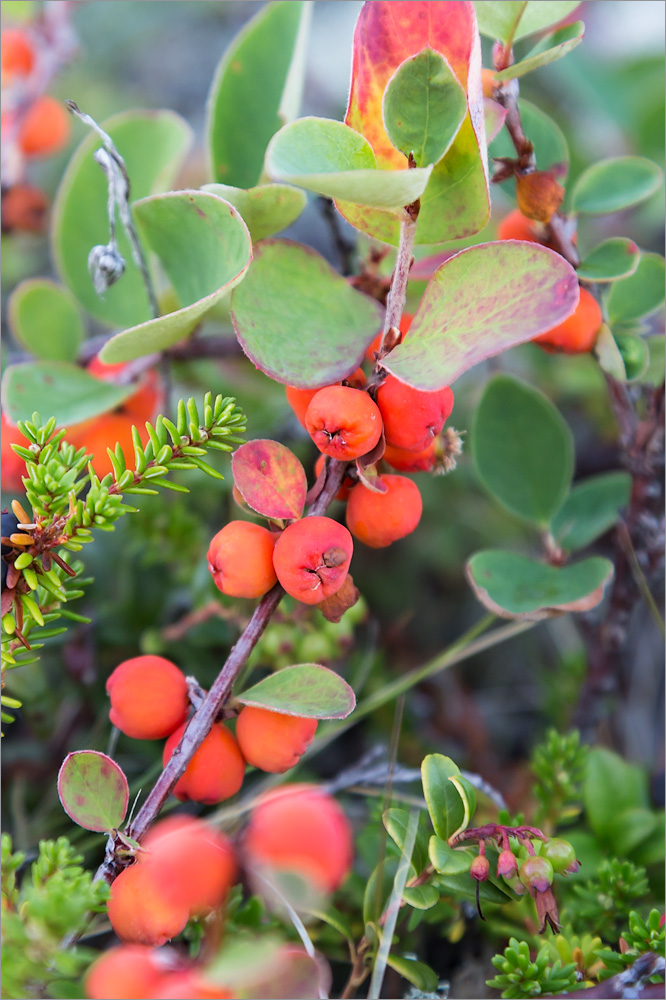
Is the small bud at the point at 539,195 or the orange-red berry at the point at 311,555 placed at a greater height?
the small bud at the point at 539,195

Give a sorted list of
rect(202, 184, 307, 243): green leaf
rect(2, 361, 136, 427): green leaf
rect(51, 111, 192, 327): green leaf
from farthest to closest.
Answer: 1. rect(51, 111, 192, 327): green leaf
2. rect(2, 361, 136, 427): green leaf
3. rect(202, 184, 307, 243): green leaf

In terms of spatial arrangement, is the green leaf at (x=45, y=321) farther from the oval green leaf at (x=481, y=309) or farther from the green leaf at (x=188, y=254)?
the oval green leaf at (x=481, y=309)

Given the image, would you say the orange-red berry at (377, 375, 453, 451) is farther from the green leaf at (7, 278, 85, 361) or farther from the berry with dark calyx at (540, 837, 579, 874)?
the green leaf at (7, 278, 85, 361)

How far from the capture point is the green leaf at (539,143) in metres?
0.79

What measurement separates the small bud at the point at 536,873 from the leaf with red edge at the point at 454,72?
451mm

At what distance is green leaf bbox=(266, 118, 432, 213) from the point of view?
452 millimetres

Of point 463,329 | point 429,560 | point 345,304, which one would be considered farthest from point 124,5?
point 463,329

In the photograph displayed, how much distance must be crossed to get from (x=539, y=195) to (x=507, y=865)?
0.53m

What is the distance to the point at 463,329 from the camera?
51 cm

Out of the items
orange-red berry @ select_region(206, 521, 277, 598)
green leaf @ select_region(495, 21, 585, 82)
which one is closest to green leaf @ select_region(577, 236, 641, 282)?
green leaf @ select_region(495, 21, 585, 82)

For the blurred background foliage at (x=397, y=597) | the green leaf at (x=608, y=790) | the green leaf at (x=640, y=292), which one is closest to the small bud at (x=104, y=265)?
the blurred background foliage at (x=397, y=597)

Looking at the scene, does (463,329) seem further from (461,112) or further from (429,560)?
(429,560)

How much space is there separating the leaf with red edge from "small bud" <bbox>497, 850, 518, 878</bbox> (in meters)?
0.45

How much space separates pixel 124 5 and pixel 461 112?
6.65 ft
